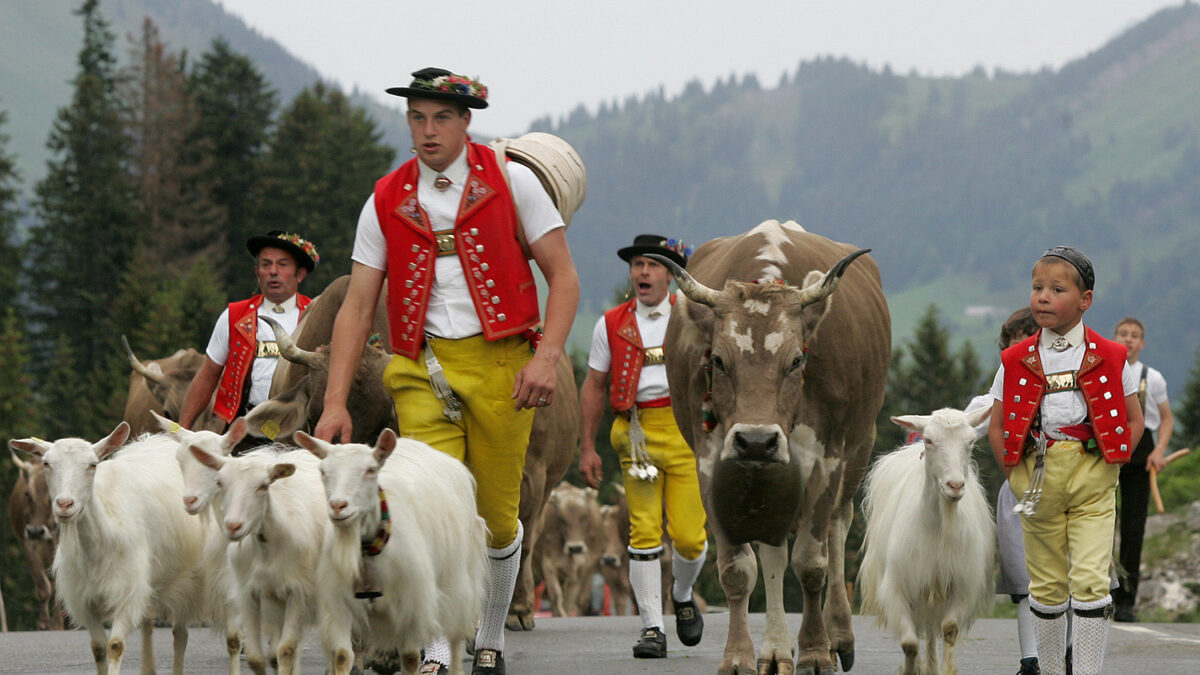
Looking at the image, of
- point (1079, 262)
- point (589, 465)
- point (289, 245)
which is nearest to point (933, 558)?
point (1079, 262)

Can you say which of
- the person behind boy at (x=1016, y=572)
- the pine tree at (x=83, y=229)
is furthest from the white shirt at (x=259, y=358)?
the pine tree at (x=83, y=229)

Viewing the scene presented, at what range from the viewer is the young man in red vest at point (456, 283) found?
7.84 meters

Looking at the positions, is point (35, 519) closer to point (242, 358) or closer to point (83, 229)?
point (242, 358)

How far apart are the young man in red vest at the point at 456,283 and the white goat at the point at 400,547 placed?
0.26 m

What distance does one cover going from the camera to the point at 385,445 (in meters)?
6.86

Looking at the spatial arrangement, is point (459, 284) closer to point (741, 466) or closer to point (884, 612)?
point (741, 466)

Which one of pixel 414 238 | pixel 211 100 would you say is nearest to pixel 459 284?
pixel 414 238

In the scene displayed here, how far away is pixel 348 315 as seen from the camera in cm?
798

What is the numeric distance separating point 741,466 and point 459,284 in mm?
1603

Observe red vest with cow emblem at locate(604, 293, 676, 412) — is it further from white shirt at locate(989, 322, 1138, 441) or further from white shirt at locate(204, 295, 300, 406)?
white shirt at locate(989, 322, 1138, 441)

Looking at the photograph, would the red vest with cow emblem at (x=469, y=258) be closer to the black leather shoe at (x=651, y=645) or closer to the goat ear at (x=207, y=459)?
the goat ear at (x=207, y=459)

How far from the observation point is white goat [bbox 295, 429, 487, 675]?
6898 mm

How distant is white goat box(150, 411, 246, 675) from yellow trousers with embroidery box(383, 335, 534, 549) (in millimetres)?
1027

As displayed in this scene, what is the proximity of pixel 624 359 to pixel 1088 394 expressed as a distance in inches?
181
